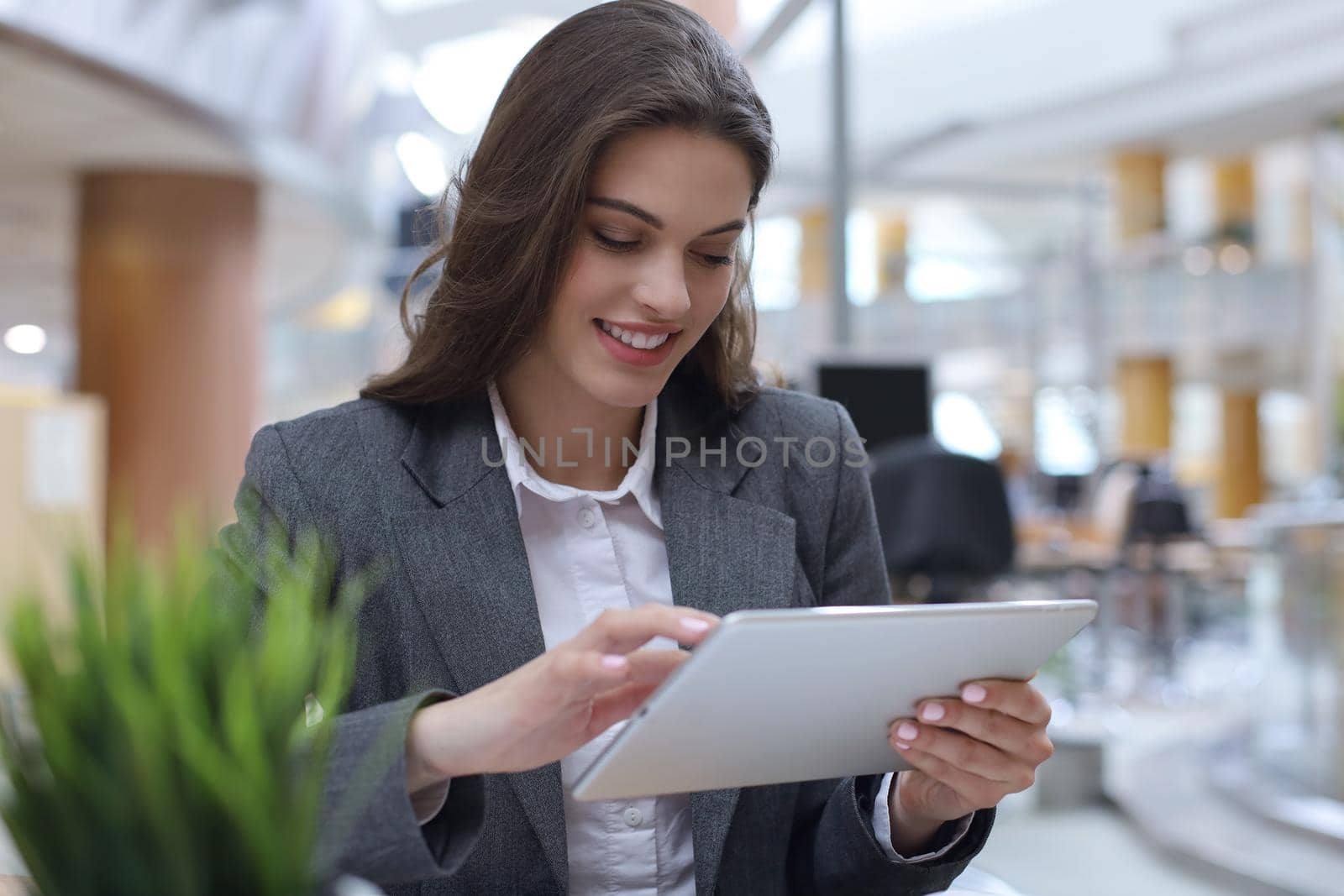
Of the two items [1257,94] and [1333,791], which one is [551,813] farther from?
[1257,94]

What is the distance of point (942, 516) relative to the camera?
4.69 m

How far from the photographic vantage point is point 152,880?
20.9 inches

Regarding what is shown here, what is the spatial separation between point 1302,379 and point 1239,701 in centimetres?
1074

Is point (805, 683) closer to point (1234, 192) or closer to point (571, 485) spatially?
point (571, 485)

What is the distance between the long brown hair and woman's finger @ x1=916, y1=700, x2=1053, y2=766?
58 cm

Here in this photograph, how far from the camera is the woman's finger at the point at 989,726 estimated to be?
941 millimetres

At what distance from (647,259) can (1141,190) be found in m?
14.6

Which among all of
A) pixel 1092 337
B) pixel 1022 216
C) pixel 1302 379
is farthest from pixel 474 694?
pixel 1022 216

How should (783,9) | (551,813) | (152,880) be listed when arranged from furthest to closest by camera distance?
(783,9) → (551,813) → (152,880)

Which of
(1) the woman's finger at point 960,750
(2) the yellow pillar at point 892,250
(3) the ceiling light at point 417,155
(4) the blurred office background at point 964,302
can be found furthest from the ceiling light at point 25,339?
(2) the yellow pillar at point 892,250

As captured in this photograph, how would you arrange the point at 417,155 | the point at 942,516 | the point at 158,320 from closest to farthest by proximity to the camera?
the point at 942,516, the point at 158,320, the point at 417,155

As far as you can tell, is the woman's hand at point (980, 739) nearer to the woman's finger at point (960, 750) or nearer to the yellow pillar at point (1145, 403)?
the woman's finger at point (960, 750)

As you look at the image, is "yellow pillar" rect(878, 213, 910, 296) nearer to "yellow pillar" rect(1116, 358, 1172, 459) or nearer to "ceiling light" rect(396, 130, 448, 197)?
"yellow pillar" rect(1116, 358, 1172, 459)

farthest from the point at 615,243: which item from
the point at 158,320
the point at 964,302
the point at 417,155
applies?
the point at 964,302
